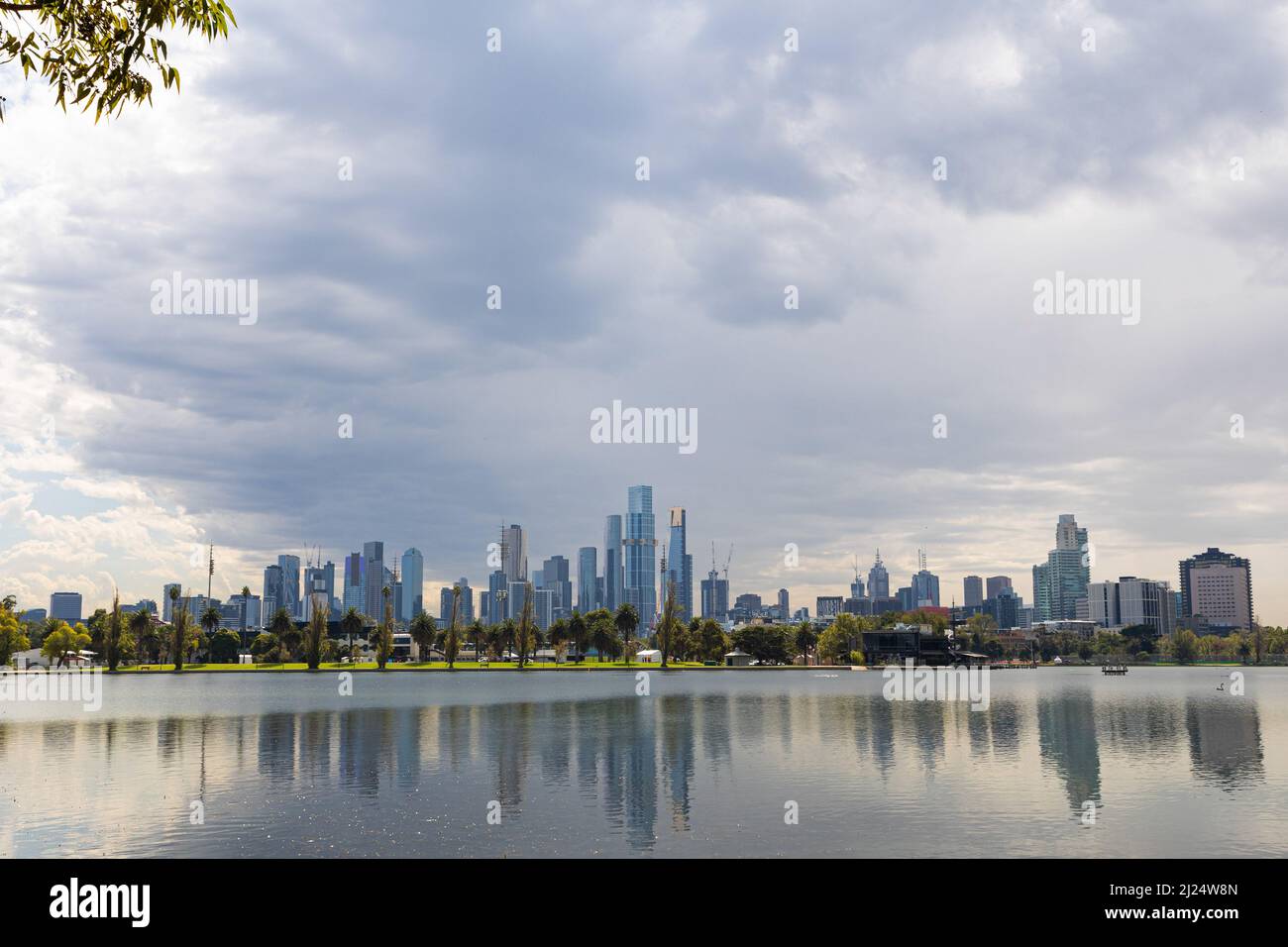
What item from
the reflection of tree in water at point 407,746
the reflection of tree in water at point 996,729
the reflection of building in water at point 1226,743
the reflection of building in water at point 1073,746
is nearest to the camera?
the reflection of building in water at point 1073,746

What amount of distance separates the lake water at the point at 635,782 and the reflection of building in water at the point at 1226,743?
52cm

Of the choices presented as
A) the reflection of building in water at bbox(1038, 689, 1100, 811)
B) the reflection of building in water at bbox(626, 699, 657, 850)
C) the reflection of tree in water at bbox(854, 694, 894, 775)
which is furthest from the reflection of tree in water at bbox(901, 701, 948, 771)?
the reflection of building in water at bbox(626, 699, 657, 850)

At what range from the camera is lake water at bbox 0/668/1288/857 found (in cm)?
3916

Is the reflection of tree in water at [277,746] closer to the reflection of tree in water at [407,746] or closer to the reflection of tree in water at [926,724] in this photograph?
the reflection of tree in water at [407,746]

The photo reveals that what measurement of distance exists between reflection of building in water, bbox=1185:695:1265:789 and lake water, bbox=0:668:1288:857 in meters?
0.52

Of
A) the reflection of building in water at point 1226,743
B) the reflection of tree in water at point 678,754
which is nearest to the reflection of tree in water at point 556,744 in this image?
the reflection of tree in water at point 678,754

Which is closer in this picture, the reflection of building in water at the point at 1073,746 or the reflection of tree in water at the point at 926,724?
the reflection of building in water at the point at 1073,746

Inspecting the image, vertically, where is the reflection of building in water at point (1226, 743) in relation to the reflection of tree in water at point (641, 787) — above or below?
below

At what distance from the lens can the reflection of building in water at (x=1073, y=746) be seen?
53.1m

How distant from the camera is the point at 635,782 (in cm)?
5356

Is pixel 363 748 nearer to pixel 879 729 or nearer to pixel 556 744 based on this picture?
pixel 556 744

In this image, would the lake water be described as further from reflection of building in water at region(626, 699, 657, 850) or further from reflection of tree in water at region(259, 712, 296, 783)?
reflection of tree in water at region(259, 712, 296, 783)

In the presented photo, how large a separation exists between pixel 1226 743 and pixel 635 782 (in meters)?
53.2

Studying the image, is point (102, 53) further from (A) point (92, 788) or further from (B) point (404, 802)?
(A) point (92, 788)
